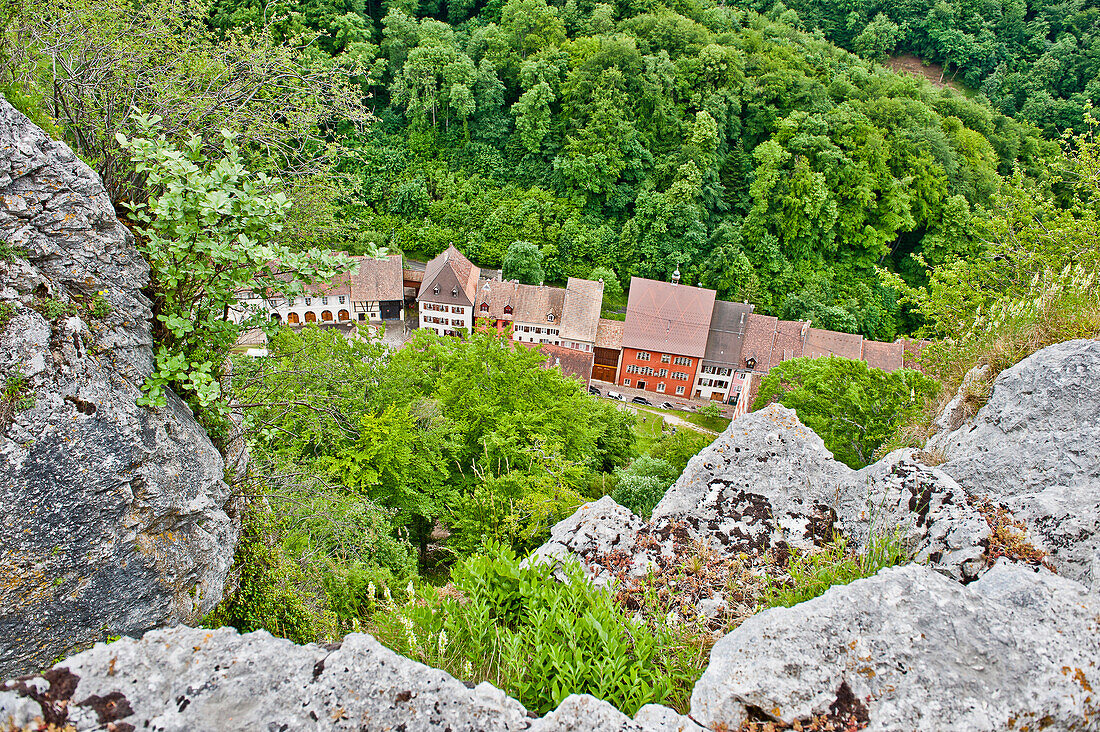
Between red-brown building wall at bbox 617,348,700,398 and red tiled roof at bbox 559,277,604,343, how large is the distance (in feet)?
10.2

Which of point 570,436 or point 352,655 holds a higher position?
point 352,655

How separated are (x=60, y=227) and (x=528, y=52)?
6034 cm

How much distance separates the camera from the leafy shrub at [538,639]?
13.5 feet

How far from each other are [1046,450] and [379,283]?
44.4 metres

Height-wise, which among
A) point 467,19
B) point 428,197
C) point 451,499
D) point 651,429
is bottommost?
point 651,429

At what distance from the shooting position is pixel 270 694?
347cm

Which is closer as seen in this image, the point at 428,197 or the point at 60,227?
the point at 60,227

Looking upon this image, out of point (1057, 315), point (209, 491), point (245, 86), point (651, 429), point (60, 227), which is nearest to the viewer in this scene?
point (60, 227)

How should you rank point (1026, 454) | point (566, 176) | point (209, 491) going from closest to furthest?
point (209, 491), point (1026, 454), point (566, 176)

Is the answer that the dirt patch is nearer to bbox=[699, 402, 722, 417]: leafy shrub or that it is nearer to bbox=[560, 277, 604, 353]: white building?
bbox=[560, 277, 604, 353]: white building

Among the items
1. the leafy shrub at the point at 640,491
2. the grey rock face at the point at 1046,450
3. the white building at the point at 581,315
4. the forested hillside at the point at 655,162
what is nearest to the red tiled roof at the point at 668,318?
the white building at the point at 581,315

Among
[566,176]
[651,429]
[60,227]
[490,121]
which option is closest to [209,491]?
[60,227]

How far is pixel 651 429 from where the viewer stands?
36844 millimetres

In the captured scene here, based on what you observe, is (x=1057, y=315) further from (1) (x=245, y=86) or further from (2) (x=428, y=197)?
(2) (x=428, y=197)
